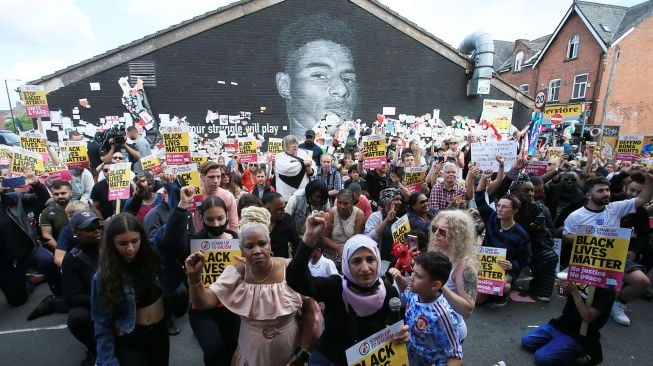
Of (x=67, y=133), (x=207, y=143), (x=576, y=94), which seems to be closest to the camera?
(x=67, y=133)

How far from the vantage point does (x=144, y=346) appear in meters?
2.54

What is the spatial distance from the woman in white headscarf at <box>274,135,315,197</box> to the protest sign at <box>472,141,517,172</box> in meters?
2.65

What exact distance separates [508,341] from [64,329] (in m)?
5.35

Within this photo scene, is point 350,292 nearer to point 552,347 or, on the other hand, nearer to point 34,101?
point 552,347

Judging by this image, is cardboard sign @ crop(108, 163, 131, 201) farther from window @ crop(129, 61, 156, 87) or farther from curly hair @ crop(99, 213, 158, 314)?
window @ crop(129, 61, 156, 87)

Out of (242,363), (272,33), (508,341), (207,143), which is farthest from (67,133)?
(508,341)

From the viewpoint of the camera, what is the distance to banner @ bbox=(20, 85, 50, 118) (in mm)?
7879

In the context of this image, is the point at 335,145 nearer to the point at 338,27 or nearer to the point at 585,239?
the point at 338,27

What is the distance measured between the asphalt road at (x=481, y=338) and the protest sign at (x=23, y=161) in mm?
2245

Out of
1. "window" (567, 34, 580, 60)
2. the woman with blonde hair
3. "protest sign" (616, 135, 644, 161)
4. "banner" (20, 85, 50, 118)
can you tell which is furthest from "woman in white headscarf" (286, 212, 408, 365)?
"window" (567, 34, 580, 60)

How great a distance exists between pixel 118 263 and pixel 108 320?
0.40m

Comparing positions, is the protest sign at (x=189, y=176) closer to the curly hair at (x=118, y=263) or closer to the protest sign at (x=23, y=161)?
the curly hair at (x=118, y=263)

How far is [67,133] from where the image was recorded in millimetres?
10352

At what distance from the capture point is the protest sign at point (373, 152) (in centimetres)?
589
